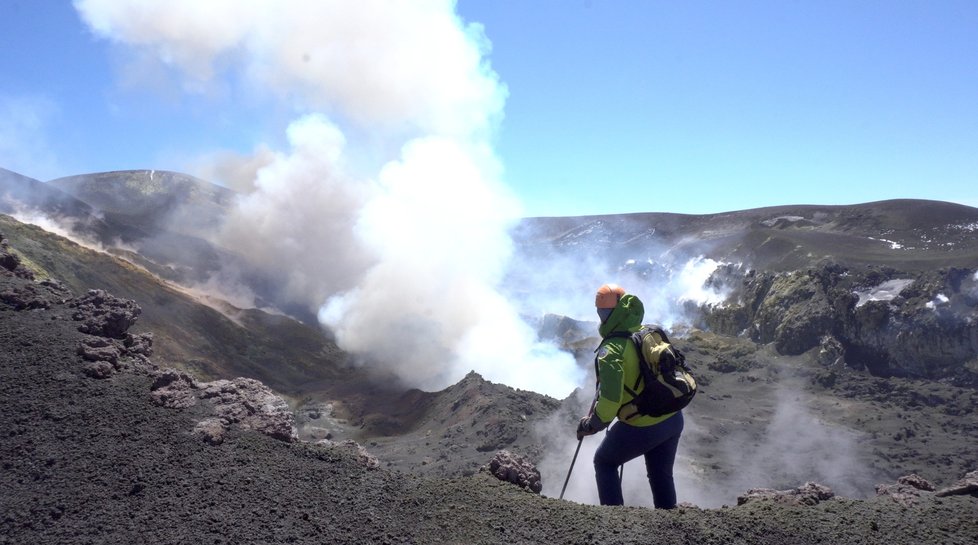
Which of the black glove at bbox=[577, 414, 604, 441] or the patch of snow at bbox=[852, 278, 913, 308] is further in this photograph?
the patch of snow at bbox=[852, 278, 913, 308]

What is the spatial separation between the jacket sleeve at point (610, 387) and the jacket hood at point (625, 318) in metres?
0.27

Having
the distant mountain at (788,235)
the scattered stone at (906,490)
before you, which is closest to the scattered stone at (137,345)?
the scattered stone at (906,490)

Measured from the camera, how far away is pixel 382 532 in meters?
4.08

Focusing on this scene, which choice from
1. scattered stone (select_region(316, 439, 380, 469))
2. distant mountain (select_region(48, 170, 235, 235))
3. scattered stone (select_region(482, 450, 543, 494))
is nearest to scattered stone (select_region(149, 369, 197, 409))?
scattered stone (select_region(316, 439, 380, 469))

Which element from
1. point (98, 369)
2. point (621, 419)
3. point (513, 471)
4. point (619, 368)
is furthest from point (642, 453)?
point (98, 369)

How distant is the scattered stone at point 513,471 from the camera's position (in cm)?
495

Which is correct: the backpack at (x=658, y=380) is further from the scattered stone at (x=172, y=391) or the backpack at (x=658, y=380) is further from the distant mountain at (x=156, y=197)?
the distant mountain at (x=156, y=197)

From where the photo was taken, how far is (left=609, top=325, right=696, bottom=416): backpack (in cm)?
450

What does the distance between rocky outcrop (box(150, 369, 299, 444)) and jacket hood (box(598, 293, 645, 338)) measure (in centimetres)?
263

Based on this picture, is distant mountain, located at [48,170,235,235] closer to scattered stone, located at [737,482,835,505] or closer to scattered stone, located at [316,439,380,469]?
scattered stone, located at [316,439,380,469]

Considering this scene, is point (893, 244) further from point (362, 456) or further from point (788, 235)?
point (362, 456)

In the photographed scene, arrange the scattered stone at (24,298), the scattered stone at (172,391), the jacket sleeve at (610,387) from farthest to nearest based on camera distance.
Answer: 1. the scattered stone at (24,298)
2. the scattered stone at (172,391)
3. the jacket sleeve at (610,387)

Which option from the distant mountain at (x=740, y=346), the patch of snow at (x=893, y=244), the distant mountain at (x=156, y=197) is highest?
the distant mountain at (x=156, y=197)

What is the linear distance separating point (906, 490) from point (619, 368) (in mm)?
2543
